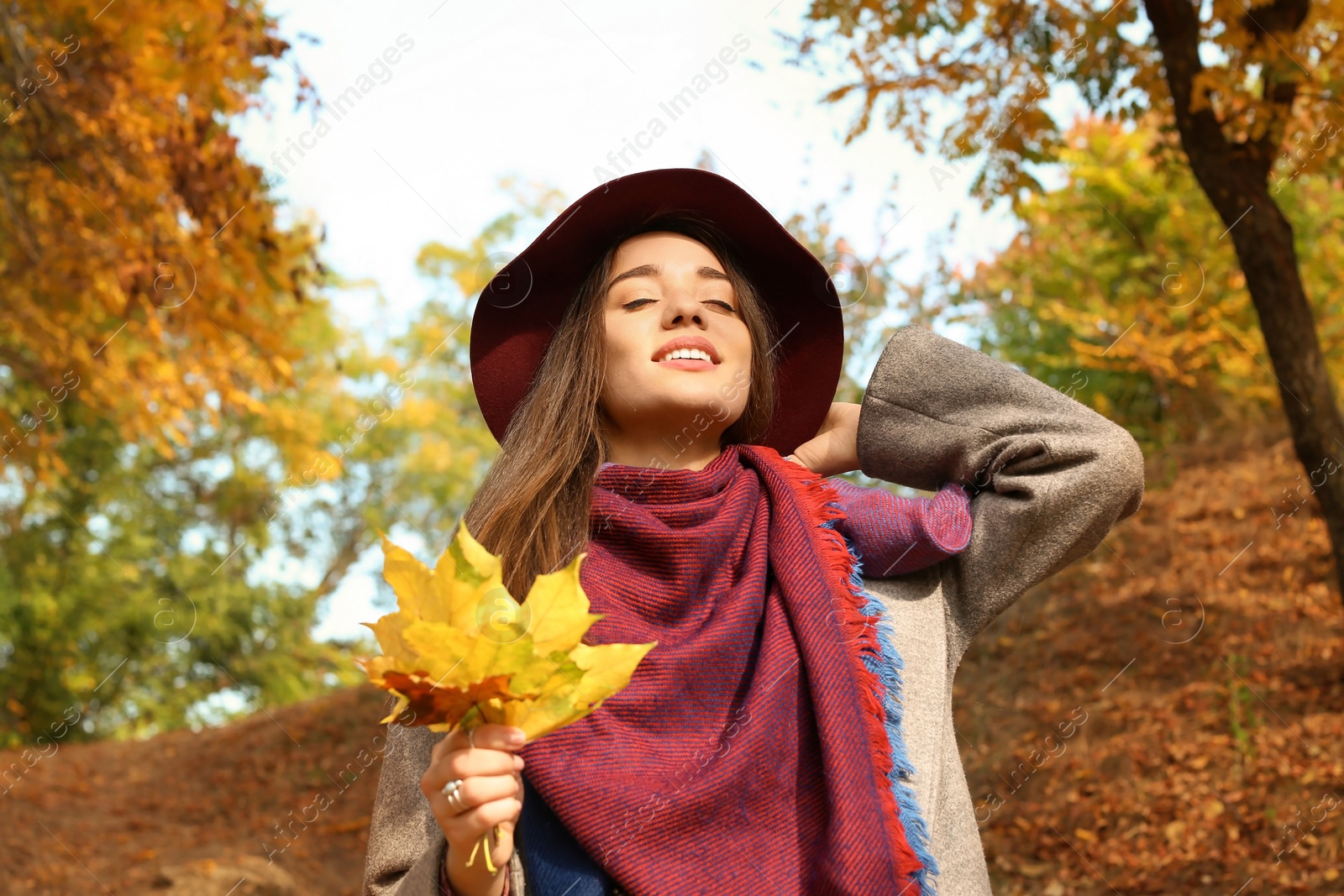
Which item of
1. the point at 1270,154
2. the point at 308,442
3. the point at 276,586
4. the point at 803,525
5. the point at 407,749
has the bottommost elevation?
the point at 276,586

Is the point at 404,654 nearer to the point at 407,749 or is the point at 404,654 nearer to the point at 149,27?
the point at 407,749

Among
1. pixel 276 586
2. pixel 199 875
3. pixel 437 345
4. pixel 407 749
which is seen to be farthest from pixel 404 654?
pixel 437 345

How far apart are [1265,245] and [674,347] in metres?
2.98

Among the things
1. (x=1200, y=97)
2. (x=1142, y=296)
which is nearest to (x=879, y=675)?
(x=1200, y=97)

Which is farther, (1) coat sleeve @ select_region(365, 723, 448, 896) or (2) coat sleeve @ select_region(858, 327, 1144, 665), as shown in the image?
(2) coat sleeve @ select_region(858, 327, 1144, 665)

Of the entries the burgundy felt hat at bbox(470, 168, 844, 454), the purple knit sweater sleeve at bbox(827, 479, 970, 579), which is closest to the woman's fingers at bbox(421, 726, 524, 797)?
the purple knit sweater sleeve at bbox(827, 479, 970, 579)

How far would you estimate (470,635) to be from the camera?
3.51 ft

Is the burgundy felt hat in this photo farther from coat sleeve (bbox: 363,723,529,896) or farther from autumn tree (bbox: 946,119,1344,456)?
autumn tree (bbox: 946,119,1344,456)

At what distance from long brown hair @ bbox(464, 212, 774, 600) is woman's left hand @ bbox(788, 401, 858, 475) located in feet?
0.33

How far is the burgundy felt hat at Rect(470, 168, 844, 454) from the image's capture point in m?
2.17

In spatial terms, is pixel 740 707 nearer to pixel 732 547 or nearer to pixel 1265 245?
pixel 732 547

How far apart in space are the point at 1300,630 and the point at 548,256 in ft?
16.1

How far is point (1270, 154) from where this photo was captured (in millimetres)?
3982

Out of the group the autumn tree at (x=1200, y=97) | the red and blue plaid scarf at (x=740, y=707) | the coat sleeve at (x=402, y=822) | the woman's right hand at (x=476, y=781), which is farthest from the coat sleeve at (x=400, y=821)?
the autumn tree at (x=1200, y=97)
